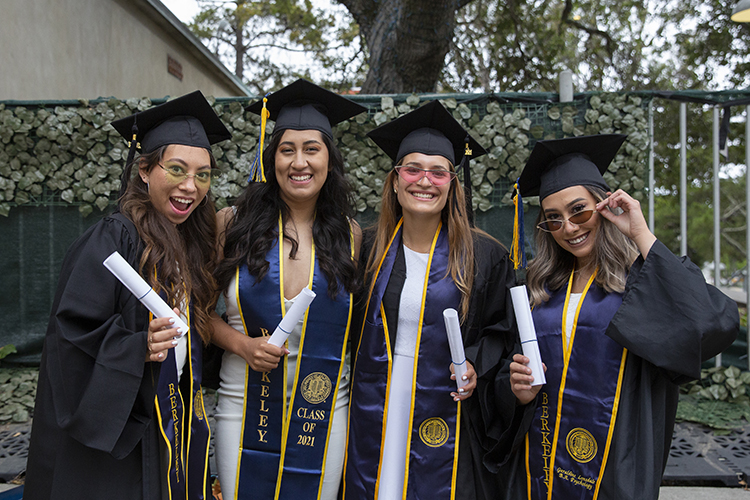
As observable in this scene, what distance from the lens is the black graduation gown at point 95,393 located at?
1.76 metres

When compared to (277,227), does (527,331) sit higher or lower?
lower

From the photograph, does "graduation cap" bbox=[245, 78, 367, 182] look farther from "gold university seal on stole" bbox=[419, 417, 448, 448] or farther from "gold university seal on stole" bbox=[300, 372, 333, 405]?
"gold university seal on stole" bbox=[419, 417, 448, 448]

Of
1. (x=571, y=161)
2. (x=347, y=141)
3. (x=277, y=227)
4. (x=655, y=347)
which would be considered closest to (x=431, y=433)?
(x=655, y=347)

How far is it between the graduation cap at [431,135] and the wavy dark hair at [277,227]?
12.1 inches

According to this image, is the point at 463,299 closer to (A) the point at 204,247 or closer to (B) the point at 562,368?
(B) the point at 562,368

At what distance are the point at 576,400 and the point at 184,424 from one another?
149cm

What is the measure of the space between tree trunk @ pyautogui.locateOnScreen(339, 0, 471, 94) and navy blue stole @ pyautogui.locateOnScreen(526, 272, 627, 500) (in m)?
3.88

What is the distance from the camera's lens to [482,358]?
2.20 metres

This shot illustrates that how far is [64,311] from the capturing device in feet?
5.83

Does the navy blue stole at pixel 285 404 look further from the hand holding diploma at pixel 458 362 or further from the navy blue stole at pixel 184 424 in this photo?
the hand holding diploma at pixel 458 362

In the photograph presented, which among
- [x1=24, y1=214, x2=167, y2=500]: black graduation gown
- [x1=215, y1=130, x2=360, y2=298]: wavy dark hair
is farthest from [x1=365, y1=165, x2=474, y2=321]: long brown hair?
[x1=24, y1=214, x2=167, y2=500]: black graduation gown

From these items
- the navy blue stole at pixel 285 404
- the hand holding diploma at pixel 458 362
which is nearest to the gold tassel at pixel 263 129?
the navy blue stole at pixel 285 404

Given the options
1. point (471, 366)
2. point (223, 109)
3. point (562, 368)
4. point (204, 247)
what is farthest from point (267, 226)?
point (223, 109)

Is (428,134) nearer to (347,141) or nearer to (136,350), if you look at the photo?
(136,350)
